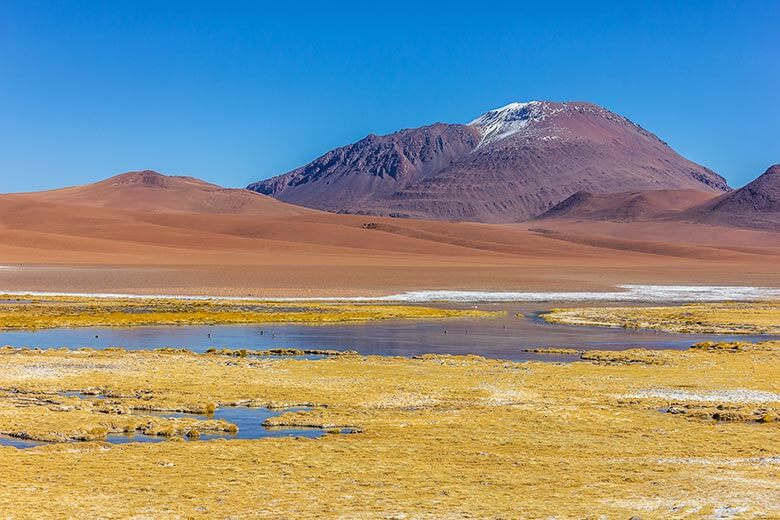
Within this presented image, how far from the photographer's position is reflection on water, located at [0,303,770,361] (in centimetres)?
3603

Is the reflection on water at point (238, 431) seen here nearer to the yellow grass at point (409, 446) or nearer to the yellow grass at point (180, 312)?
the yellow grass at point (409, 446)

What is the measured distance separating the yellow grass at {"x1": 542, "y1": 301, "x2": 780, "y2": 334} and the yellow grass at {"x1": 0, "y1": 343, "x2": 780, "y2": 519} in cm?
1714

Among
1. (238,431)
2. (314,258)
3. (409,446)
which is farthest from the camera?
(314,258)

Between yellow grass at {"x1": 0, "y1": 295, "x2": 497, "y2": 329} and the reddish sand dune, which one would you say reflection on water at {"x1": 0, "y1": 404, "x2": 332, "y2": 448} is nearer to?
yellow grass at {"x1": 0, "y1": 295, "x2": 497, "y2": 329}

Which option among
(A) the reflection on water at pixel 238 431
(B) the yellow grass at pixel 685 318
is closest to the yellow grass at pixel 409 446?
(A) the reflection on water at pixel 238 431

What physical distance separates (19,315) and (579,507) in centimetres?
3720

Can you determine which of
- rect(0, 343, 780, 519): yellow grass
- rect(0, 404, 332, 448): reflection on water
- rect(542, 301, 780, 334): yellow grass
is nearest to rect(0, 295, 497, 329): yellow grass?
rect(542, 301, 780, 334): yellow grass

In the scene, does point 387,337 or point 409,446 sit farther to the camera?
point 387,337

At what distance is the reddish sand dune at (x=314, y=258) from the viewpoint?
76688 millimetres

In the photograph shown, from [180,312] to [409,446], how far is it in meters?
33.3

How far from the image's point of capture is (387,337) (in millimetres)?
40344

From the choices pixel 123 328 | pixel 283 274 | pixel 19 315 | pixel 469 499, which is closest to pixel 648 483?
pixel 469 499

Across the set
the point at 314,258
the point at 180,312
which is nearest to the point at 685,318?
the point at 180,312

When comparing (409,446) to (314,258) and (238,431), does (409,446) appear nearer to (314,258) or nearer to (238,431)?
(238,431)
